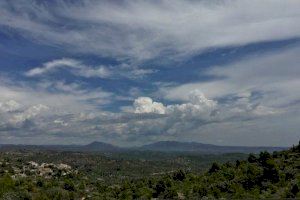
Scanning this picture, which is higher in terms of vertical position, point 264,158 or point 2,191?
point 264,158

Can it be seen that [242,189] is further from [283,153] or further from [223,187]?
[283,153]

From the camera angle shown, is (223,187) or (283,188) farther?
(223,187)

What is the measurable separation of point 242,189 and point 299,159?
13.7m

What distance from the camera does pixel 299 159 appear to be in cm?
6344

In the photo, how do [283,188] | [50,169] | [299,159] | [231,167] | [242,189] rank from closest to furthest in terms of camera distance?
[283,188]
[242,189]
[299,159]
[231,167]
[50,169]

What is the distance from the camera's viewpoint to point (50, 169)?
498 feet

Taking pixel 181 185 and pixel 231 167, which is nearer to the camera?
pixel 181 185

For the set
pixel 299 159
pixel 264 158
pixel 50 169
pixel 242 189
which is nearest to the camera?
pixel 242 189

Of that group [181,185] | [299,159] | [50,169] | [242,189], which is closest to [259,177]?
[242,189]

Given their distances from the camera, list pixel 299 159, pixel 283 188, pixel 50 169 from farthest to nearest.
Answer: pixel 50 169 → pixel 299 159 → pixel 283 188

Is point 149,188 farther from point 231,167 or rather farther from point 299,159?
point 299,159

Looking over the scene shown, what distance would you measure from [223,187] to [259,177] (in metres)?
5.03

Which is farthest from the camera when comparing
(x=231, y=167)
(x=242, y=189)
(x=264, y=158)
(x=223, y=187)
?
(x=231, y=167)

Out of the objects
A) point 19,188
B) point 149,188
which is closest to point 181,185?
point 149,188
